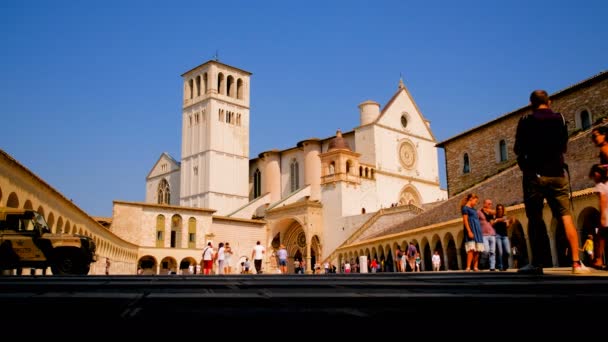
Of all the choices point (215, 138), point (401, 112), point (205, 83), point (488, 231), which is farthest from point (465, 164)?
point (205, 83)

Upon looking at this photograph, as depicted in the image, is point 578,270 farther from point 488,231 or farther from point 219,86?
point 219,86

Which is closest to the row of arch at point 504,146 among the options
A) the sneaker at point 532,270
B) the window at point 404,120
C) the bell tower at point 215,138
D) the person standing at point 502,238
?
the window at point 404,120

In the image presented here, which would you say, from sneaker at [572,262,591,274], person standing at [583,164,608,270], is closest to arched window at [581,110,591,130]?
person standing at [583,164,608,270]

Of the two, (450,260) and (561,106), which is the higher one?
(561,106)

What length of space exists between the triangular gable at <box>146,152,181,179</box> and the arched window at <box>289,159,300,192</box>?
51.9ft

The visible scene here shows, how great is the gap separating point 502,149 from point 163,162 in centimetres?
4800

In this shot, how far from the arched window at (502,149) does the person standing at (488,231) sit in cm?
2465

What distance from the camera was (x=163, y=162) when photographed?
240ft

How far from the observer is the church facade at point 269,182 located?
164 feet
